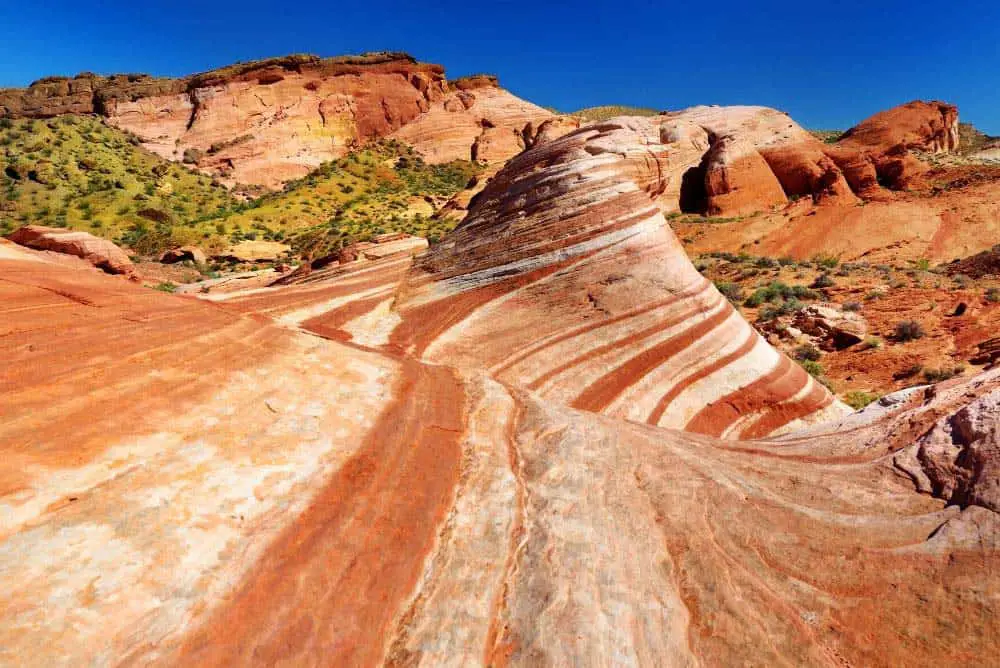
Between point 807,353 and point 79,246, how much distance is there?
17611 mm

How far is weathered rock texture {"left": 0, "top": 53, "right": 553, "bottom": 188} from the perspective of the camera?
5056 cm

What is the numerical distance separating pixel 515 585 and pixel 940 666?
6.24 ft

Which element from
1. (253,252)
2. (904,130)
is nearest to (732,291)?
(253,252)

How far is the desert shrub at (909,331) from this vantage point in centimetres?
1379

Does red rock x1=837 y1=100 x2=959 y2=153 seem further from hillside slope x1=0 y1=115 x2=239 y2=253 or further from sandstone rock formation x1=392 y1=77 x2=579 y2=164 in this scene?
hillside slope x1=0 y1=115 x2=239 y2=253

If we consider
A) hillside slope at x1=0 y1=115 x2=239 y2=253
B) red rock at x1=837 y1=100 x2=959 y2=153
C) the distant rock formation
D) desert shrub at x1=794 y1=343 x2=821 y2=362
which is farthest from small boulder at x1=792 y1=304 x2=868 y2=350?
red rock at x1=837 y1=100 x2=959 y2=153

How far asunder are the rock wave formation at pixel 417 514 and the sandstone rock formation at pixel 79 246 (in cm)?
356

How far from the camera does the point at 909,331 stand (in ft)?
45.4

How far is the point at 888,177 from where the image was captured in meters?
36.8

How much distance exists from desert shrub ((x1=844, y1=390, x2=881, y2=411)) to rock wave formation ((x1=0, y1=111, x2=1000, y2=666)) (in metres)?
7.12

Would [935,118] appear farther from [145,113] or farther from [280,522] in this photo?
[145,113]

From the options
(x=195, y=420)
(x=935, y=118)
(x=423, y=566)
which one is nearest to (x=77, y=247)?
(x=195, y=420)

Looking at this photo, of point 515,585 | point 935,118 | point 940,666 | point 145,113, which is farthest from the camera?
point 145,113

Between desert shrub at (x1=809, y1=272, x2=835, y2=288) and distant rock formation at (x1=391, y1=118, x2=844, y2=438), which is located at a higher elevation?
distant rock formation at (x1=391, y1=118, x2=844, y2=438)
